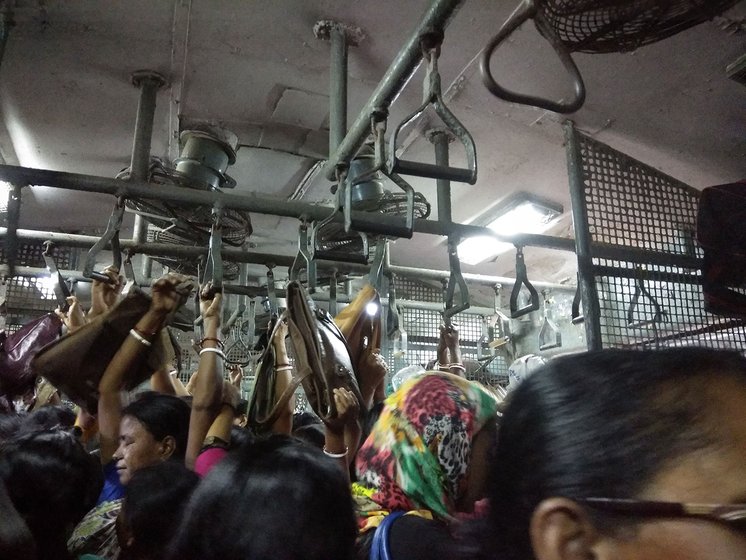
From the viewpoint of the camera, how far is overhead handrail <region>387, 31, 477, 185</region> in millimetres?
1453

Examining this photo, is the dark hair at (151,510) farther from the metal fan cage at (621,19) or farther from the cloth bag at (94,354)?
the metal fan cage at (621,19)

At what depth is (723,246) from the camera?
2.44 meters

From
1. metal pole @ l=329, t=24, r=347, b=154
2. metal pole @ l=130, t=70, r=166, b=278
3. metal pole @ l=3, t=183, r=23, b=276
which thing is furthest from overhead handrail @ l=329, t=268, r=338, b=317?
metal pole @ l=3, t=183, r=23, b=276

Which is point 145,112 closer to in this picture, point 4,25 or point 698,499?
point 4,25

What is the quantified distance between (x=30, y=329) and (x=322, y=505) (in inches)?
101

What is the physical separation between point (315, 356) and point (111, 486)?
0.82m

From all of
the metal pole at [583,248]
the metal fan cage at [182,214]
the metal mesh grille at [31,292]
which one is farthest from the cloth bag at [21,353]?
the metal pole at [583,248]

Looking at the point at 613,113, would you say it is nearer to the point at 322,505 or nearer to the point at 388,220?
the point at 388,220

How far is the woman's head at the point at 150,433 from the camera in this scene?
6.05 feet

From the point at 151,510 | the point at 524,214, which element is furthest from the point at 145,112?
the point at 524,214

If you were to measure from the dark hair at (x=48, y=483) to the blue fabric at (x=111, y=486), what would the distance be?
0.14m

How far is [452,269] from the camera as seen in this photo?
2451mm

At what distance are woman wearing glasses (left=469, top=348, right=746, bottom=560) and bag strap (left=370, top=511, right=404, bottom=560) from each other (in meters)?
0.43

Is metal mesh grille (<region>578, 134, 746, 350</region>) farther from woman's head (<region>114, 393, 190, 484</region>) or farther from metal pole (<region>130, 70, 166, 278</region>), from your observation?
metal pole (<region>130, 70, 166, 278</region>)
